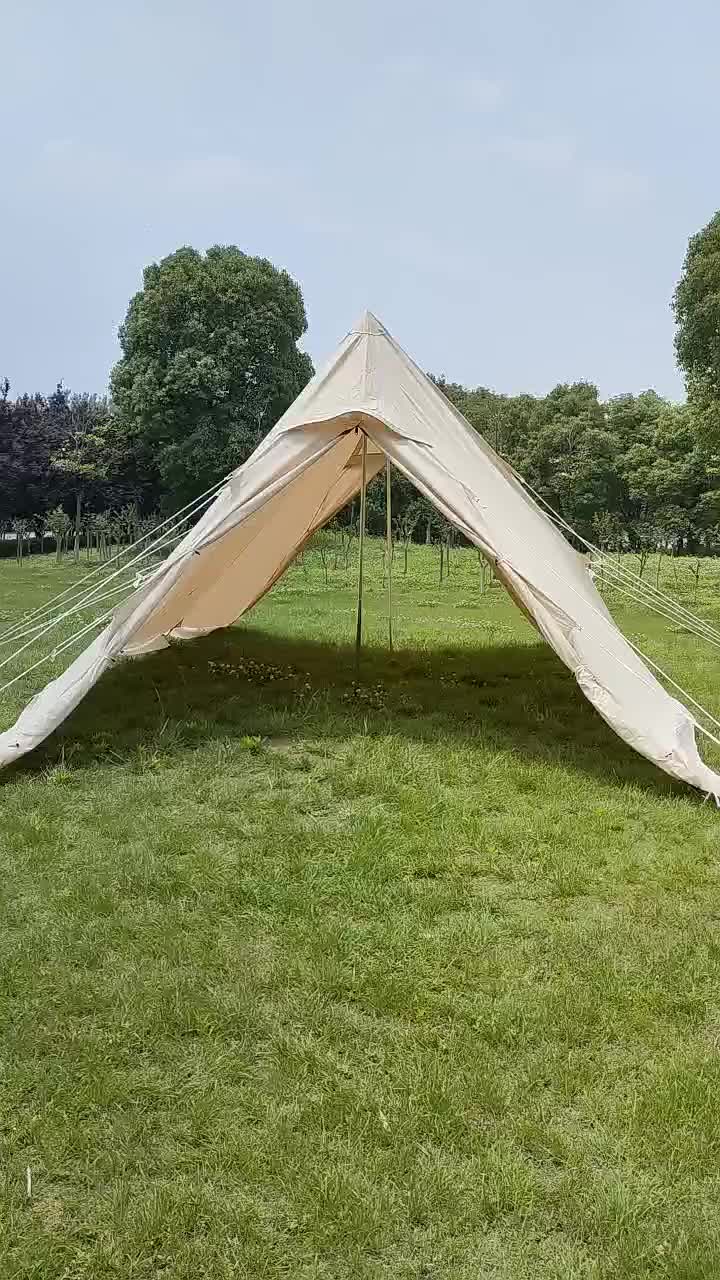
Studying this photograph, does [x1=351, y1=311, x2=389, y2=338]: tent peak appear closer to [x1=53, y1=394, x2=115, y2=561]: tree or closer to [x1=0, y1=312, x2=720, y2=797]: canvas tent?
[x1=0, y1=312, x2=720, y2=797]: canvas tent

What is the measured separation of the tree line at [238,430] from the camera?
21188 mm

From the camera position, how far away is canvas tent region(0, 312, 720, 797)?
13.9 ft

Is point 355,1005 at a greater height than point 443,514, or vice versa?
point 443,514

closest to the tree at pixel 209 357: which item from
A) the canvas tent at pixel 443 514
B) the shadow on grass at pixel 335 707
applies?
the shadow on grass at pixel 335 707

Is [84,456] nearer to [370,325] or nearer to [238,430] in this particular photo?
[238,430]

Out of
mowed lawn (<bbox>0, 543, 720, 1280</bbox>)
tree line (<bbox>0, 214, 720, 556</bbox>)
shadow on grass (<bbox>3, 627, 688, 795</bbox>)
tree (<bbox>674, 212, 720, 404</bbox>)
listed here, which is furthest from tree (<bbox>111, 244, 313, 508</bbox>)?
mowed lawn (<bbox>0, 543, 720, 1280</bbox>)

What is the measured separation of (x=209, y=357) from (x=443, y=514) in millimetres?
17925

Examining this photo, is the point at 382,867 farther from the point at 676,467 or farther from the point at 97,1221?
the point at 676,467

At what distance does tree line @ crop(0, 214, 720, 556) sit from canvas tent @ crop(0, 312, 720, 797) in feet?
36.0

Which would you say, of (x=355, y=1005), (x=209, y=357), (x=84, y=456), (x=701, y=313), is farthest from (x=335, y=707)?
(x=84, y=456)

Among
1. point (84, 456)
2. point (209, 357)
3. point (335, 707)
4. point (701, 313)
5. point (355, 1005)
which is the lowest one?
point (355, 1005)

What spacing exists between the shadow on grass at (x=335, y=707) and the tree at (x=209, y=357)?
15137 millimetres

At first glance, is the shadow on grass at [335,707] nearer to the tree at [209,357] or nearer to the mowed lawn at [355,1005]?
the mowed lawn at [355,1005]

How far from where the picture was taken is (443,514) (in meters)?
4.69
